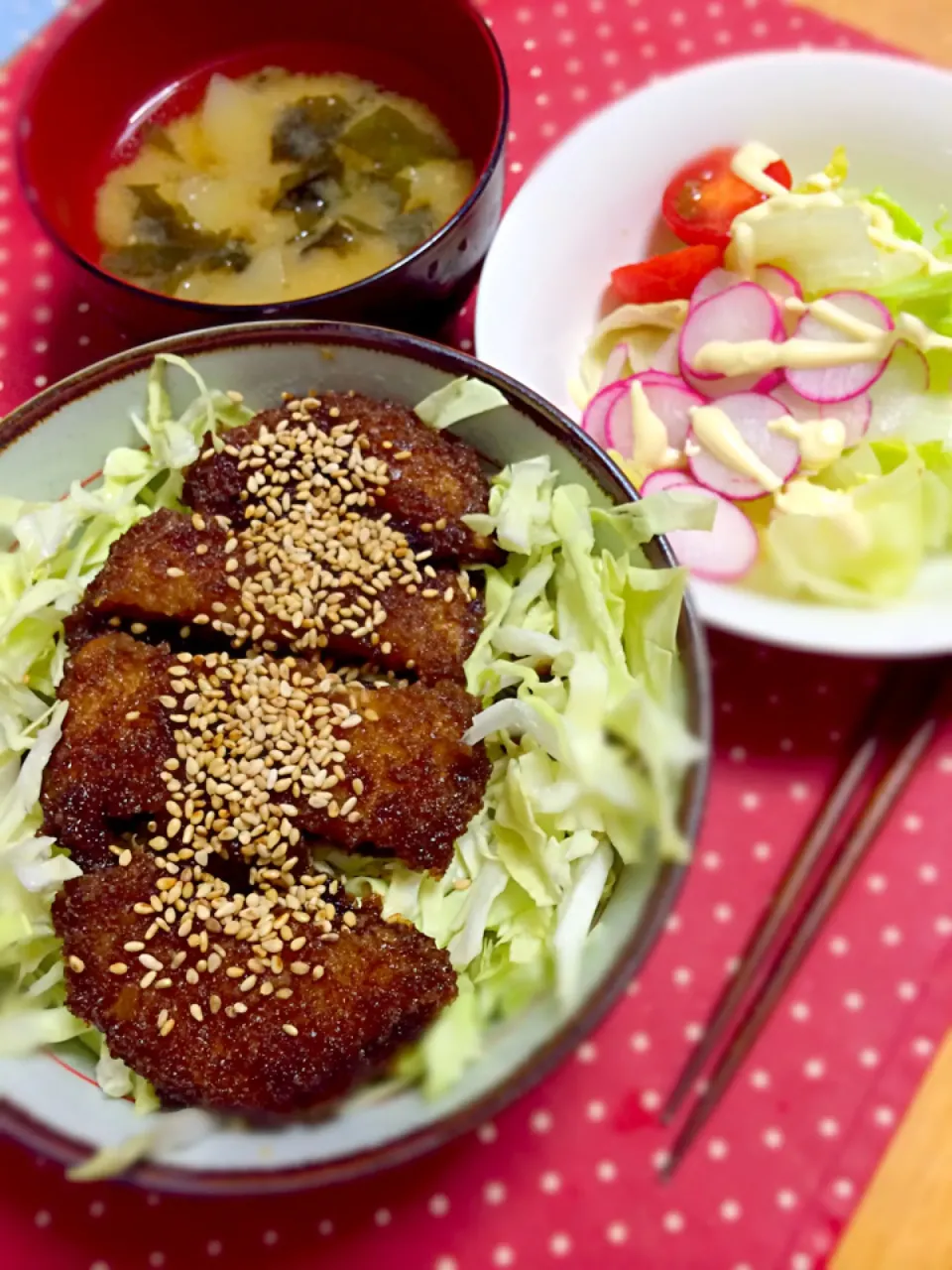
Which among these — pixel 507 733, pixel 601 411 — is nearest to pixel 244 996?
pixel 507 733

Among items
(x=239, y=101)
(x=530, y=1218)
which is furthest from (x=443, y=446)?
(x=530, y=1218)

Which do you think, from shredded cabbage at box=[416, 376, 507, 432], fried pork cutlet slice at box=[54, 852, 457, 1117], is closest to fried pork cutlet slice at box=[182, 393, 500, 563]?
shredded cabbage at box=[416, 376, 507, 432]

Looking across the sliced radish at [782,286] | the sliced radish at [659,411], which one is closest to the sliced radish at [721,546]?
the sliced radish at [659,411]

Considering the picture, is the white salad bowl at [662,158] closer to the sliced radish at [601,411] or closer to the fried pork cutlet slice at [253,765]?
the sliced radish at [601,411]

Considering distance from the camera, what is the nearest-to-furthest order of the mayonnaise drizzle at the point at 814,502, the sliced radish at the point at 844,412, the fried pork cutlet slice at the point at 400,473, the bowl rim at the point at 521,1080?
the bowl rim at the point at 521,1080, the fried pork cutlet slice at the point at 400,473, the mayonnaise drizzle at the point at 814,502, the sliced radish at the point at 844,412

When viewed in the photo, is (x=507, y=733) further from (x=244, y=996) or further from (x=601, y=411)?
(x=601, y=411)

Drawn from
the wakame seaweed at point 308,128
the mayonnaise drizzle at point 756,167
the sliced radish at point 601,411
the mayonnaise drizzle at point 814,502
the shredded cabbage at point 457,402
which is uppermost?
the wakame seaweed at point 308,128
